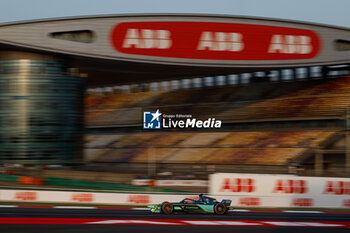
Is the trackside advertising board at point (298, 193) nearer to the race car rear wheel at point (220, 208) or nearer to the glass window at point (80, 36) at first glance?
the race car rear wheel at point (220, 208)

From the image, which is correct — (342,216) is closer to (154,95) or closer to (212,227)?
(212,227)

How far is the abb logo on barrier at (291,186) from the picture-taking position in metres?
25.1

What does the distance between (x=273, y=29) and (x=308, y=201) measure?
22.3m

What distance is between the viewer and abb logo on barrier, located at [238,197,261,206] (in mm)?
25109

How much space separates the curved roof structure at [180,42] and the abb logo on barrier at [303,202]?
19.5 meters

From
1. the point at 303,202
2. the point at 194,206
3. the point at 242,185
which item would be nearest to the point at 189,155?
the point at 242,185

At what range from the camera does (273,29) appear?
4391 centimetres

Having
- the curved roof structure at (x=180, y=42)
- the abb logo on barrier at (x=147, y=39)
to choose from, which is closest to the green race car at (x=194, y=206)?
the curved roof structure at (x=180, y=42)

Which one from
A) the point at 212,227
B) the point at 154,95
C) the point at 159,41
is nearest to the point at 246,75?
the point at 154,95

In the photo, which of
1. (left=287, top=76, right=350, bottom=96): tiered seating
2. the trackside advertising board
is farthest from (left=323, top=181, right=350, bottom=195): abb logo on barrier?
(left=287, top=76, right=350, bottom=96): tiered seating

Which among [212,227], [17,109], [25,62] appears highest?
[25,62]

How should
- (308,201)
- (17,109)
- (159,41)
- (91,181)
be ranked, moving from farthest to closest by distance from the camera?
(159,41)
(17,109)
(91,181)
(308,201)

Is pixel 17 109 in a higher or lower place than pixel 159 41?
lower

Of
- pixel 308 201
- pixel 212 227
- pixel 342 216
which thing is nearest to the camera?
pixel 212 227
